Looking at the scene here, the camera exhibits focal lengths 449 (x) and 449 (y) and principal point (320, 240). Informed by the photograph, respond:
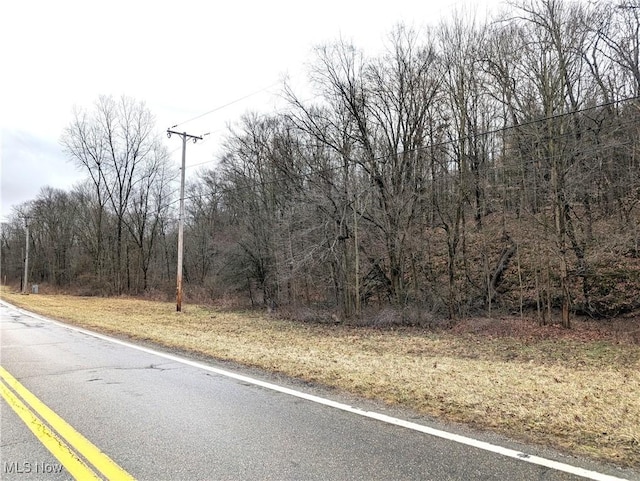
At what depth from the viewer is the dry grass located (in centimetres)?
450

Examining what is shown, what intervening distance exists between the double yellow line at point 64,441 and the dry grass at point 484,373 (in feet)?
10.6

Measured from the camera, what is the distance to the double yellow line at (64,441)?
11.4 ft

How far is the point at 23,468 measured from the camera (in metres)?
3.55

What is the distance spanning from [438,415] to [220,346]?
20.5 feet

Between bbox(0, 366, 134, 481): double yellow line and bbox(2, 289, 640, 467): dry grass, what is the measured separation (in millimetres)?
3224

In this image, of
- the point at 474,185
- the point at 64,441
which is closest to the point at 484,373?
the point at 64,441

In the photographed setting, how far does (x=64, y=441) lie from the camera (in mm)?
4113

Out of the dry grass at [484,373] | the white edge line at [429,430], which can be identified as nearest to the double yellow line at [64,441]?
the white edge line at [429,430]

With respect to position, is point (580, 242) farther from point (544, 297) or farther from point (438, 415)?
point (438, 415)

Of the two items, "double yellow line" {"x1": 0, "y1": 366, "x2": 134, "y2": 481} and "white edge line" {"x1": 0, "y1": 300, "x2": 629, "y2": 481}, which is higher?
"double yellow line" {"x1": 0, "y1": 366, "x2": 134, "y2": 481}

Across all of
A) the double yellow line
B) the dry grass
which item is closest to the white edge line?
the dry grass

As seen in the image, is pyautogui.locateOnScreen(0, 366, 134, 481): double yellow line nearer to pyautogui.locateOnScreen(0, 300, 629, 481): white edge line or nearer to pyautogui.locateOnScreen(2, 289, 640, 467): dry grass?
pyautogui.locateOnScreen(0, 300, 629, 481): white edge line

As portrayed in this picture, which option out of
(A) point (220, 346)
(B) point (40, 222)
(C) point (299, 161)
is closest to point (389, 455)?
(A) point (220, 346)

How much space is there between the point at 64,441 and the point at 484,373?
613 cm
